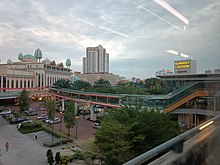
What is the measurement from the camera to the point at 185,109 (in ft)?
18.6

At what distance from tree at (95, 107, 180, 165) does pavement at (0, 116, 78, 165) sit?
8.20 feet

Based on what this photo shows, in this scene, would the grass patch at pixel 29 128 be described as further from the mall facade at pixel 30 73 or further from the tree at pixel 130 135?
the mall facade at pixel 30 73

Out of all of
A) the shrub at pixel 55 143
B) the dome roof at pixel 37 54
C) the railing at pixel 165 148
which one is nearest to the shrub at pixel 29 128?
the shrub at pixel 55 143

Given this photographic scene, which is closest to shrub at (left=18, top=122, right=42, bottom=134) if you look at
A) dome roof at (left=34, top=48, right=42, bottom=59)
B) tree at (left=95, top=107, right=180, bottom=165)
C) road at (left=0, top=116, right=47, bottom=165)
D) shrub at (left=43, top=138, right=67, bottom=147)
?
road at (left=0, top=116, right=47, bottom=165)

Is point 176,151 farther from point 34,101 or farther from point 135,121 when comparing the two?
point 34,101

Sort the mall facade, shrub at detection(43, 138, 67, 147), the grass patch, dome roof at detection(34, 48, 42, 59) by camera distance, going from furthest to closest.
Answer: dome roof at detection(34, 48, 42, 59), the mall facade, the grass patch, shrub at detection(43, 138, 67, 147)

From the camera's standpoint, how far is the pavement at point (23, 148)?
4.52 m

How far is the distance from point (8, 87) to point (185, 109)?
1313 centimetres

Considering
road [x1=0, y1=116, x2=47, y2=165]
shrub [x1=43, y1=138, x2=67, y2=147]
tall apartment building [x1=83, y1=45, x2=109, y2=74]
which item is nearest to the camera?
road [x1=0, y1=116, x2=47, y2=165]

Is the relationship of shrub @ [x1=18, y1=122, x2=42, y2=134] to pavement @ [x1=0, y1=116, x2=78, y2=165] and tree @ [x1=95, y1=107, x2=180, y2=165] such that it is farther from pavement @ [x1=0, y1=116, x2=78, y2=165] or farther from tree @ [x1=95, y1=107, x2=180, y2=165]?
tree @ [x1=95, y1=107, x2=180, y2=165]

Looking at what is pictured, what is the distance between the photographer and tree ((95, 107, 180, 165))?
2.39 meters

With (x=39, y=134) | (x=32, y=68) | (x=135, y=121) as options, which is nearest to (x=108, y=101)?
(x=39, y=134)

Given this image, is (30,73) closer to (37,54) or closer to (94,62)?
(37,54)

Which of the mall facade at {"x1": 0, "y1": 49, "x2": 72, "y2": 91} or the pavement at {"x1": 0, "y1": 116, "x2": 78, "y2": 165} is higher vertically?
the mall facade at {"x1": 0, "y1": 49, "x2": 72, "y2": 91}
